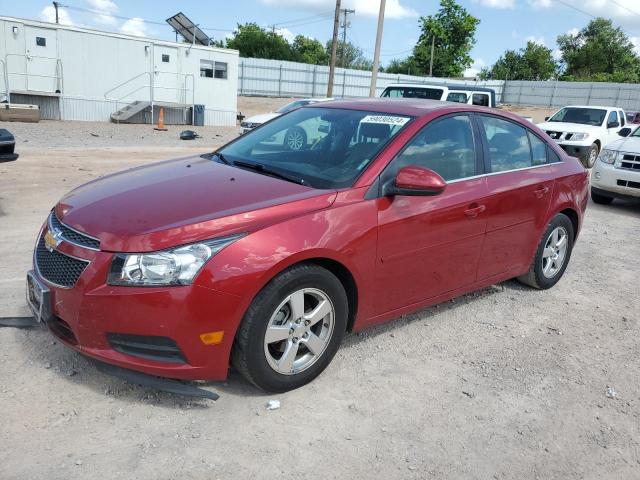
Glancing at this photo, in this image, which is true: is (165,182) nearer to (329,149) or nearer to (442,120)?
(329,149)

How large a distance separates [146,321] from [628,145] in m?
9.32

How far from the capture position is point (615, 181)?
9.40 metres

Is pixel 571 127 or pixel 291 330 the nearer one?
pixel 291 330

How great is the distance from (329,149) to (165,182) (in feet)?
3.58

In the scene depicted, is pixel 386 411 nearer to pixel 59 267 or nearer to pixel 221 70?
pixel 59 267

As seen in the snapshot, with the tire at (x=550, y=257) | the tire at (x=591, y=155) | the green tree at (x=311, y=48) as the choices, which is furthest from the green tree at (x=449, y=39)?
the tire at (x=550, y=257)

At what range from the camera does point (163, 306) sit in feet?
8.96

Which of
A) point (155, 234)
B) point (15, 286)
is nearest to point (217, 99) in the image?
point (15, 286)

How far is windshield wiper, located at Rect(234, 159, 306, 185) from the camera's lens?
3.48 metres

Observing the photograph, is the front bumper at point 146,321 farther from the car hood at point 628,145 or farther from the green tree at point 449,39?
the green tree at point 449,39

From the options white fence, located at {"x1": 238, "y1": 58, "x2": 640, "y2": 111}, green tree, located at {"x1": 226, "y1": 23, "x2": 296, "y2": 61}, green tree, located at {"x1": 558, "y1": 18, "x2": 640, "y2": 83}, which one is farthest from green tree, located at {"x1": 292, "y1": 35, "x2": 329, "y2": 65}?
white fence, located at {"x1": 238, "y1": 58, "x2": 640, "y2": 111}

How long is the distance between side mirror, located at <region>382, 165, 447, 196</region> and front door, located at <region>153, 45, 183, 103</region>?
830 inches

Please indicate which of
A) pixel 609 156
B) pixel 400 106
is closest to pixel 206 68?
pixel 609 156

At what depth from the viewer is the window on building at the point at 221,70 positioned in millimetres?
24109
